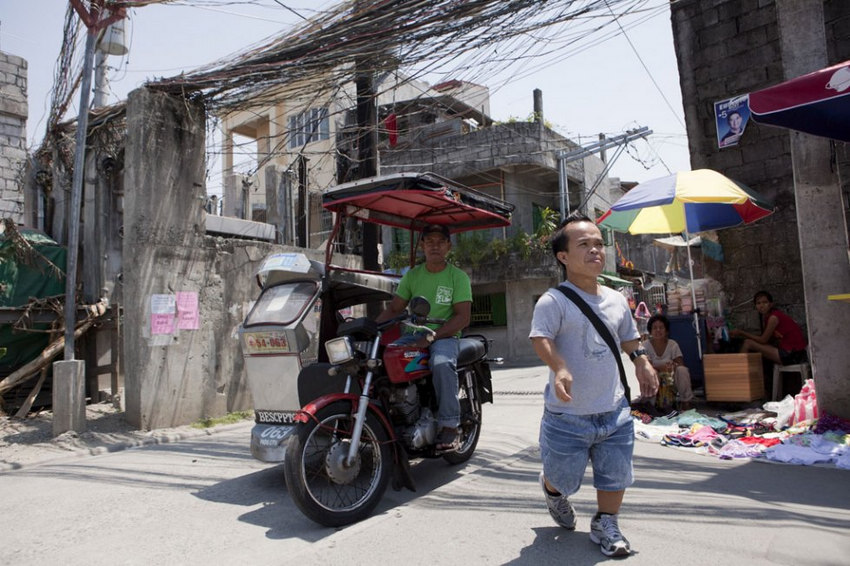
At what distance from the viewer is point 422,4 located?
6.68 m

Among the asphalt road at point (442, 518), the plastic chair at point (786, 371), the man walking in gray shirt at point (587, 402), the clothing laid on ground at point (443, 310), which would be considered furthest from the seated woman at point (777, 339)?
the man walking in gray shirt at point (587, 402)

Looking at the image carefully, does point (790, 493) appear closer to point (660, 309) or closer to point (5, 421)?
point (660, 309)

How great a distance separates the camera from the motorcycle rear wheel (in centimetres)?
477

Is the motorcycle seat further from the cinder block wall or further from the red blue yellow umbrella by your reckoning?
the cinder block wall

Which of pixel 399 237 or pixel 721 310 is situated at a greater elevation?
pixel 399 237

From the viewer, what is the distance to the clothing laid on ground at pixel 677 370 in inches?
264

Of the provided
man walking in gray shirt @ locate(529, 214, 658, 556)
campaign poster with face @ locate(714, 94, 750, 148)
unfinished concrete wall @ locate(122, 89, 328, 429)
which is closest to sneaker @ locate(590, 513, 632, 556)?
man walking in gray shirt @ locate(529, 214, 658, 556)

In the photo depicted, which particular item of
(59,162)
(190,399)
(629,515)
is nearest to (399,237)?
(59,162)

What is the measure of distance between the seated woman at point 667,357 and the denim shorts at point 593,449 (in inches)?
162

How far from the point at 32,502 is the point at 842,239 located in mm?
7002

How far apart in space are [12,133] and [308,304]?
32.5ft

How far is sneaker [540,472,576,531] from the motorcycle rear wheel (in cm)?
156

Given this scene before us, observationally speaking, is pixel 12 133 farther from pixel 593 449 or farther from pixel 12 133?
pixel 593 449

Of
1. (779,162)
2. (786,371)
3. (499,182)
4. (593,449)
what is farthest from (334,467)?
(499,182)
